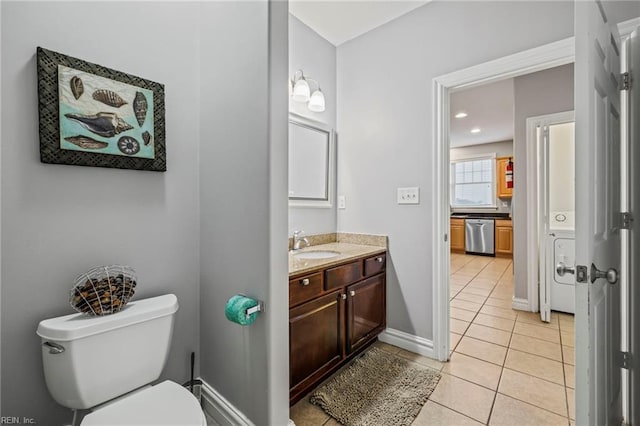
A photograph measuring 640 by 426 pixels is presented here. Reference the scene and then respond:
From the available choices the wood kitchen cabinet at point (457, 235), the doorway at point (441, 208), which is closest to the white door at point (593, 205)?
the doorway at point (441, 208)

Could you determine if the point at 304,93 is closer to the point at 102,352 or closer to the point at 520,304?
the point at 102,352

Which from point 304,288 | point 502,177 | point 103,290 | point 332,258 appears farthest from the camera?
point 502,177

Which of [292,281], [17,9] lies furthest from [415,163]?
[17,9]

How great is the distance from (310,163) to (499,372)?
6.76 feet

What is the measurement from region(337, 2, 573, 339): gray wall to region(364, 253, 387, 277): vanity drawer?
0.27ft

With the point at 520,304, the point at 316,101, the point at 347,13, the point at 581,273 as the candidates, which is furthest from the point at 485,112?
the point at 581,273

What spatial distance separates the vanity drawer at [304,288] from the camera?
59.1 inches

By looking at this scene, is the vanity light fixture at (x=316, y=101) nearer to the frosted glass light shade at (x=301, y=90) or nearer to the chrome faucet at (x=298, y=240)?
the frosted glass light shade at (x=301, y=90)

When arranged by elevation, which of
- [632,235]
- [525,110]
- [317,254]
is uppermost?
[525,110]

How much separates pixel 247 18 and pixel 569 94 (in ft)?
10.0

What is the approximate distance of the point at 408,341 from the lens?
2246mm

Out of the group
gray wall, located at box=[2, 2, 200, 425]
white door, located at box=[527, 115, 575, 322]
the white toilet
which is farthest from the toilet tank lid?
white door, located at box=[527, 115, 575, 322]

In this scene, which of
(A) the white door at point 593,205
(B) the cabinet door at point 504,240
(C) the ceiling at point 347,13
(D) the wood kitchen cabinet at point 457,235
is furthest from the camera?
(D) the wood kitchen cabinet at point 457,235

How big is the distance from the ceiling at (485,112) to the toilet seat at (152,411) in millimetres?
3953
